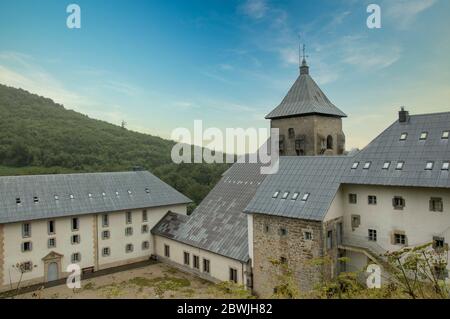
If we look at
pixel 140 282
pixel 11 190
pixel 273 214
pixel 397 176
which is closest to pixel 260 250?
pixel 273 214

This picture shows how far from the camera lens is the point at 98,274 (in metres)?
29.1

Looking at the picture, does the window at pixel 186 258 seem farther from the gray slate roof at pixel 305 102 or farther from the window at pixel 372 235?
the window at pixel 372 235

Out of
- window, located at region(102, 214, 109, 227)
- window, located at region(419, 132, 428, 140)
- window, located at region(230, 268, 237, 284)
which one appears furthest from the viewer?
window, located at region(102, 214, 109, 227)

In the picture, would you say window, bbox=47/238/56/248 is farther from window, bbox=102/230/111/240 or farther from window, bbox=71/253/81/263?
window, bbox=102/230/111/240

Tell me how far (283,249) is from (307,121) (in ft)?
39.0

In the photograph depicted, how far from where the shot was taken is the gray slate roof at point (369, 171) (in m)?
17.4

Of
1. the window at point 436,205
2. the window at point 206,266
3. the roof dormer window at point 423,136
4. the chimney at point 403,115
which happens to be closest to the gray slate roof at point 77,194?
the window at point 206,266

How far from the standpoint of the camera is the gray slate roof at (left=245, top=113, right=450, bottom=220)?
1741cm

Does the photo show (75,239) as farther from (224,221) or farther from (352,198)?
(352,198)

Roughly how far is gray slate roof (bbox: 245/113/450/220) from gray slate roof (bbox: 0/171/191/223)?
16361mm

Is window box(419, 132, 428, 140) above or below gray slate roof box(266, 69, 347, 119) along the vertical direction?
below

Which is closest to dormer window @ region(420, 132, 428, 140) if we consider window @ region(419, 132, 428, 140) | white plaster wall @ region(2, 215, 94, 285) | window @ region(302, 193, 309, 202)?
window @ region(419, 132, 428, 140)
